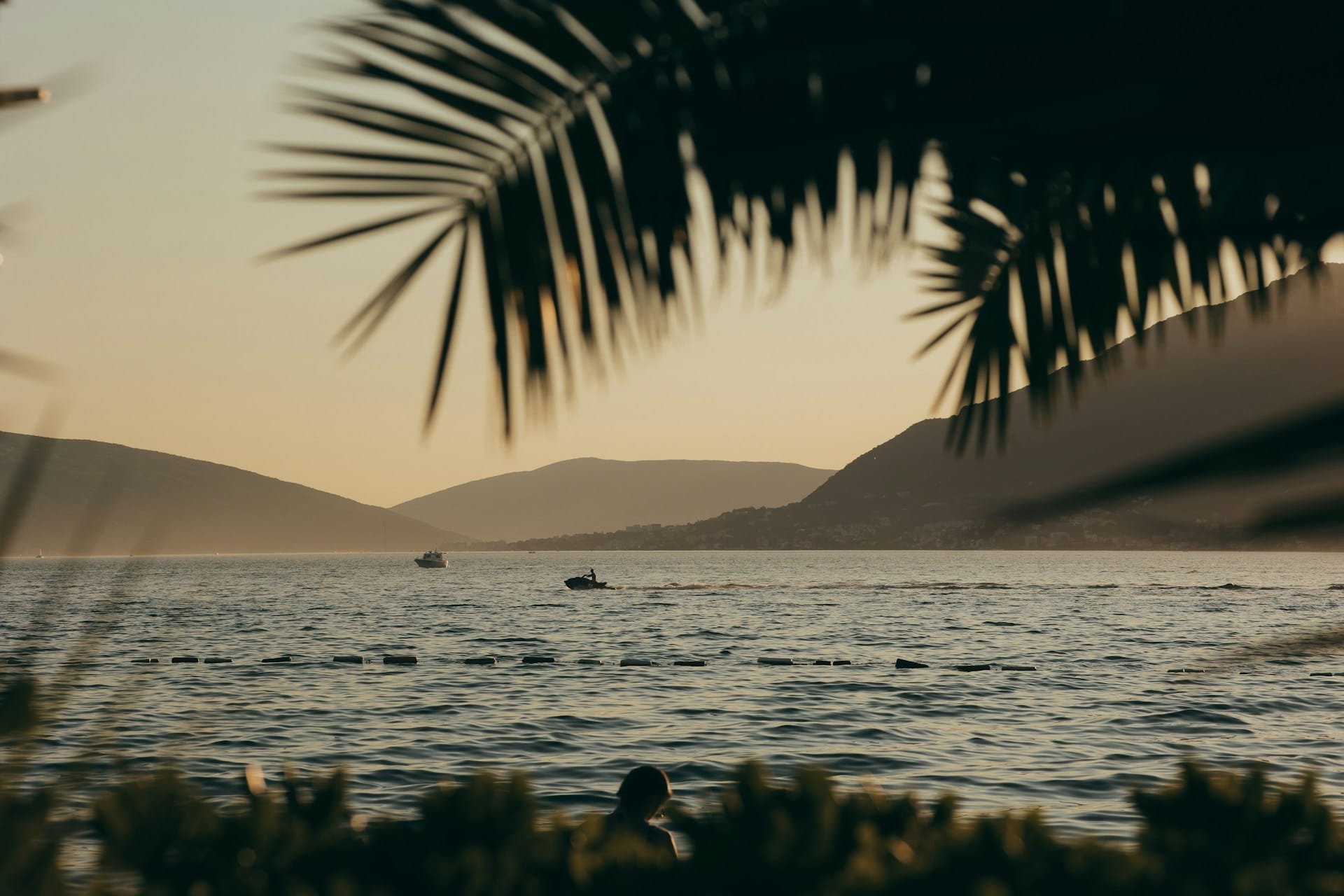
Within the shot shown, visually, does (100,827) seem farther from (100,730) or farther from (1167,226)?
(1167,226)

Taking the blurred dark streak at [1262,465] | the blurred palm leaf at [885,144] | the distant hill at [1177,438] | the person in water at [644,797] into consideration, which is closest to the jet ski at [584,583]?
the person in water at [644,797]

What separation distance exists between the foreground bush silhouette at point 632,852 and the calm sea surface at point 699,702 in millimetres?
369

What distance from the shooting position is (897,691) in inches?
1195

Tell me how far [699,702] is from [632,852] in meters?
25.0

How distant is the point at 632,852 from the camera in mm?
3752

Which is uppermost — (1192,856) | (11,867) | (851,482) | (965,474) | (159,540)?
(851,482)

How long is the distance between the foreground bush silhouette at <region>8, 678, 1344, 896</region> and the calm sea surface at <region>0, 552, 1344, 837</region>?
37 centimetres

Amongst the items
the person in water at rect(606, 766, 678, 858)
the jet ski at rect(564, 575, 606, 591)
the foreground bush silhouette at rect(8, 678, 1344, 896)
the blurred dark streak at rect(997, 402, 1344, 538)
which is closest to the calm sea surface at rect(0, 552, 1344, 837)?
the blurred dark streak at rect(997, 402, 1344, 538)

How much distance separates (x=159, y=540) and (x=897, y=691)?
29.6m

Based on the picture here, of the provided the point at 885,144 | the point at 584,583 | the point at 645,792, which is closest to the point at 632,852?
the point at 885,144

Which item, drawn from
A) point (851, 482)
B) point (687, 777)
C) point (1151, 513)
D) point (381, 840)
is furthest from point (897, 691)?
point (1151, 513)

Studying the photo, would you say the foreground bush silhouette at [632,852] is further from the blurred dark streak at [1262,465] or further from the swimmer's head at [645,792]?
the swimmer's head at [645,792]

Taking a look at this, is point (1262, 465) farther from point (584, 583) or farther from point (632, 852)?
point (584, 583)

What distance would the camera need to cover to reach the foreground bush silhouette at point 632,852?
135 inches
